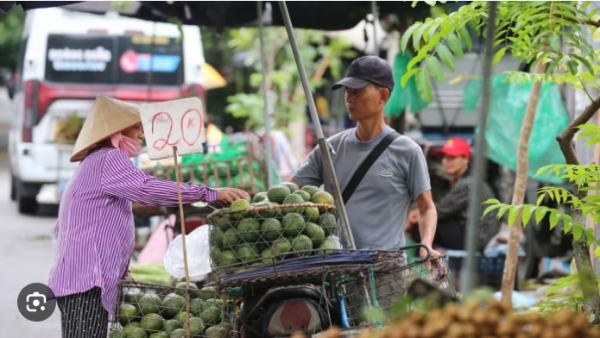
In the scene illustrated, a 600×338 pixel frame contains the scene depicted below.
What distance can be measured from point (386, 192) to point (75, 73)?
521 inches

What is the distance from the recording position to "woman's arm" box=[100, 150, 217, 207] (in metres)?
5.21

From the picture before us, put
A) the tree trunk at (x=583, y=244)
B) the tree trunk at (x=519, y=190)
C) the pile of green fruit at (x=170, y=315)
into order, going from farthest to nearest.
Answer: the tree trunk at (x=519, y=190) < the pile of green fruit at (x=170, y=315) < the tree trunk at (x=583, y=244)

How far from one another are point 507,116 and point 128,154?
607 cm

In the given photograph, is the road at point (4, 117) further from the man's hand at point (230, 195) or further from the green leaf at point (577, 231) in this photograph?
the green leaf at point (577, 231)

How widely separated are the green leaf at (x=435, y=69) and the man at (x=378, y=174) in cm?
90

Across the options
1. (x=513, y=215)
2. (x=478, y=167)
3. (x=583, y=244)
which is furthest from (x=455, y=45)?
(x=478, y=167)

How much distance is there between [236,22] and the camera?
923cm

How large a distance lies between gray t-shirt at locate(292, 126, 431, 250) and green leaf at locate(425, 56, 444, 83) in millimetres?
907

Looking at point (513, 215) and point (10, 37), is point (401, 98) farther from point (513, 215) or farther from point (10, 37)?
point (10, 37)

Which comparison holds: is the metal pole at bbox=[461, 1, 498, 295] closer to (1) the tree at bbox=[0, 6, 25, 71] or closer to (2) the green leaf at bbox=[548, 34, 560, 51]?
(2) the green leaf at bbox=[548, 34, 560, 51]

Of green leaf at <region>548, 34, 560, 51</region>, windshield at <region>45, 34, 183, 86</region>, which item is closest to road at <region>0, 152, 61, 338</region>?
windshield at <region>45, 34, 183, 86</region>

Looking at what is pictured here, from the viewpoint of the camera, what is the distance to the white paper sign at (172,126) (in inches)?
207

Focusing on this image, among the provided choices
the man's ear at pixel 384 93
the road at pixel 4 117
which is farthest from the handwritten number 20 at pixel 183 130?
the road at pixel 4 117

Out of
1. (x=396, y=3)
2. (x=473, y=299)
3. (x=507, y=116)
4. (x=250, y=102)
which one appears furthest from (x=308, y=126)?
(x=473, y=299)
